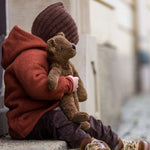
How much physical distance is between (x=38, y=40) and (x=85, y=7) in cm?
129

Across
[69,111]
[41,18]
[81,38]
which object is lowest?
[69,111]

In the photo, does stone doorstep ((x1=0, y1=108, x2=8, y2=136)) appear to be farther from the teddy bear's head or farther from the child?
the teddy bear's head

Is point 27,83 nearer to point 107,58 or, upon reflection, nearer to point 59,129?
point 59,129

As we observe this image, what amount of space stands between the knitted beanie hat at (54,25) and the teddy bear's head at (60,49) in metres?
0.18

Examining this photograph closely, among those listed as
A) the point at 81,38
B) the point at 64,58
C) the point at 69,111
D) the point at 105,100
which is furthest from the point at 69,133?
the point at 105,100

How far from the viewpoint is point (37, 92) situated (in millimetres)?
2451

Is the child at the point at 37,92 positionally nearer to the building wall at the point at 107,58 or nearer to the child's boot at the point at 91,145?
the child's boot at the point at 91,145

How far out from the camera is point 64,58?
2607 millimetres

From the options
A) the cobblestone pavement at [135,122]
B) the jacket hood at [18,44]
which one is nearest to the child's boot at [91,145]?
the jacket hood at [18,44]

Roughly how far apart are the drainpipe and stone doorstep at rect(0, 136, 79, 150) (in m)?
7.36

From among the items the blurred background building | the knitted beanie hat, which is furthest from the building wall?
the knitted beanie hat

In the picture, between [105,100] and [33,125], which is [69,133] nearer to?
[33,125]

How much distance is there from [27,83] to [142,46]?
754 cm

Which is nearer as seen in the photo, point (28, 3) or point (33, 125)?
point (33, 125)
